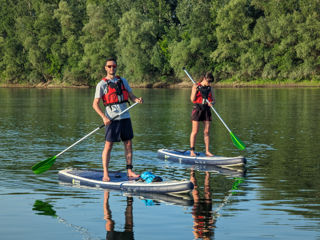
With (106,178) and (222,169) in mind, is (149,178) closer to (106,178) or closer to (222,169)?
(106,178)

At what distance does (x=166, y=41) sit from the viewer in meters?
84.6

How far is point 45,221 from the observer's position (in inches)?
331

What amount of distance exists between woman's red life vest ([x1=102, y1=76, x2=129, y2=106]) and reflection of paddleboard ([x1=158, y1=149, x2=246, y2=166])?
11.5 ft

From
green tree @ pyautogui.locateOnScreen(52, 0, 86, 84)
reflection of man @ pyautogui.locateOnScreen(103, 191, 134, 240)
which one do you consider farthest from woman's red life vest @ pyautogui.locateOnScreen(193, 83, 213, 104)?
green tree @ pyautogui.locateOnScreen(52, 0, 86, 84)

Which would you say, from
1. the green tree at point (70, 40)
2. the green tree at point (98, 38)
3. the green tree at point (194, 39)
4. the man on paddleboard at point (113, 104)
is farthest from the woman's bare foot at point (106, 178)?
the green tree at point (70, 40)

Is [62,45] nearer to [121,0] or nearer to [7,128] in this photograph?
[121,0]

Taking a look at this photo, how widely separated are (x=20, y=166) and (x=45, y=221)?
209 inches

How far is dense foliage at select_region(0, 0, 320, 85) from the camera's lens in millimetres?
72875

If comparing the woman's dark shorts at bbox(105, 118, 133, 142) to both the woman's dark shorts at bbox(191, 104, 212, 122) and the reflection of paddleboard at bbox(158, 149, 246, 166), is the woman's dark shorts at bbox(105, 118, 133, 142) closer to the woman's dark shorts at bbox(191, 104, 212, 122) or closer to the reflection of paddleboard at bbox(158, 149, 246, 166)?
the reflection of paddleboard at bbox(158, 149, 246, 166)

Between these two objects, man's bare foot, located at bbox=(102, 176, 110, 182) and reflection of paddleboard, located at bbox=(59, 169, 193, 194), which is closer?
reflection of paddleboard, located at bbox=(59, 169, 193, 194)

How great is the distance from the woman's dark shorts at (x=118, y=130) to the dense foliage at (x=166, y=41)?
61.7 metres

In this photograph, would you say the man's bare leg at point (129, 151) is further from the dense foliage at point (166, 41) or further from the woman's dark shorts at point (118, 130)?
the dense foliage at point (166, 41)

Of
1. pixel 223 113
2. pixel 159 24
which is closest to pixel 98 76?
pixel 159 24

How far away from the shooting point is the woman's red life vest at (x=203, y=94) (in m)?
14.1
